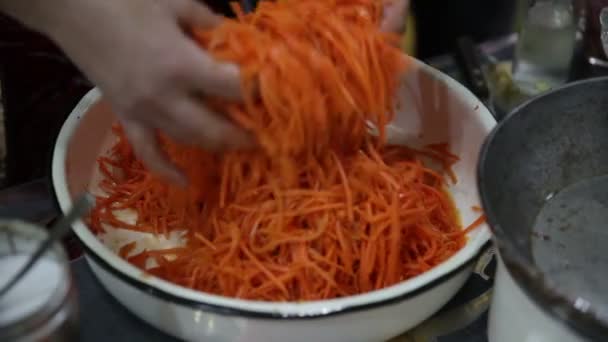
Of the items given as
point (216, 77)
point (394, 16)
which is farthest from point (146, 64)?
point (394, 16)

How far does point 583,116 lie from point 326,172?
335 mm

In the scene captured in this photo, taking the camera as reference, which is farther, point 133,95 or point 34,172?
point 34,172

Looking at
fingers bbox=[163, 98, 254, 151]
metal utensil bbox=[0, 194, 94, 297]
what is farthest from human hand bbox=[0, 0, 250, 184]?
metal utensil bbox=[0, 194, 94, 297]

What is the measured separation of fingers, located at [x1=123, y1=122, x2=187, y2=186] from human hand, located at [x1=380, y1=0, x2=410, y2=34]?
32cm

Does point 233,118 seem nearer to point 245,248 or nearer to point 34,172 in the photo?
point 245,248

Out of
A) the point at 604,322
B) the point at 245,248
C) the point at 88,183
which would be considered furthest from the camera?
the point at 88,183

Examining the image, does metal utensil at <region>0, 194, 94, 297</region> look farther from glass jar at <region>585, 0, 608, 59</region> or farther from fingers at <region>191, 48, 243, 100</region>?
glass jar at <region>585, 0, 608, 59</region>

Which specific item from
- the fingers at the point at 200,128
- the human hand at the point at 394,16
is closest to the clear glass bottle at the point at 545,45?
the human hand at the point at 394,16

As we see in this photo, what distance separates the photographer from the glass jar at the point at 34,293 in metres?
0.64

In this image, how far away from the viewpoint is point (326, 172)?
913 mm

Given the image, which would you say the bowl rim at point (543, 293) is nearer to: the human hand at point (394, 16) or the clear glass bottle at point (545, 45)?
the human hand at point (394, 16)

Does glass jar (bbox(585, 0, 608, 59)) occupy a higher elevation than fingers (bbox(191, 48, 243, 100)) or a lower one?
lower

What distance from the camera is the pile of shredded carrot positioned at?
80 centimetres

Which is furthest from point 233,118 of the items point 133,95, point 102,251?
point 102,251
